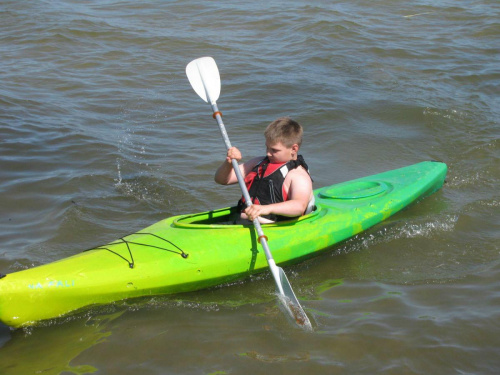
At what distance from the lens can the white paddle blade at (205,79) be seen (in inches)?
188

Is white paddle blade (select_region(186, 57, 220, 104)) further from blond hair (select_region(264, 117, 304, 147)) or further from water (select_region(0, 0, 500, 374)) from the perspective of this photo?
water (select_region(0, 0, 500, 374))

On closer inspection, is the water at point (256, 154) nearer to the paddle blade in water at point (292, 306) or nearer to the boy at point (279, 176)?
the paddle blade in water at point (292, 306)

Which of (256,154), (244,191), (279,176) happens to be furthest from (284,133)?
(256,154)

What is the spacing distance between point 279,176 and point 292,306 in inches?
36.3

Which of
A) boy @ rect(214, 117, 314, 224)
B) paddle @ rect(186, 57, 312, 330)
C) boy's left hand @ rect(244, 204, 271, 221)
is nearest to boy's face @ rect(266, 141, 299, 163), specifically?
boy @ rect(214, 117, 314, 224)

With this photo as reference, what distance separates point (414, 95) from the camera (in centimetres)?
801

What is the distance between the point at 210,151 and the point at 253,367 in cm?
367

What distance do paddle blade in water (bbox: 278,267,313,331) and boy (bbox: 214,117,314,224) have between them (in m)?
0.46

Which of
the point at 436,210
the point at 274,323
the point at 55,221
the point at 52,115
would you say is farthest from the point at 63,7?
the point at 274,323

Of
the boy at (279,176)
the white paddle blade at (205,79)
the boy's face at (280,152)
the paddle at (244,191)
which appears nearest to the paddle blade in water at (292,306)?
the paddle at (244,191)

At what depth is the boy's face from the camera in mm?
3971

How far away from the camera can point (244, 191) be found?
395cm

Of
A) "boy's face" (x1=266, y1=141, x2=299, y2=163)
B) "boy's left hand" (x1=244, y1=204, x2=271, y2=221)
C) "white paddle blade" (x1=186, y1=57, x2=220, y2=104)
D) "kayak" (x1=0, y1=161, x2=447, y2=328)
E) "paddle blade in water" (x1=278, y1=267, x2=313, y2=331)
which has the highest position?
"white paddle blade" (x1=186, y1=57, x2=220, y2=104)

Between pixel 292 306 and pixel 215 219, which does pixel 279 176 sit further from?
pixel 292 306
